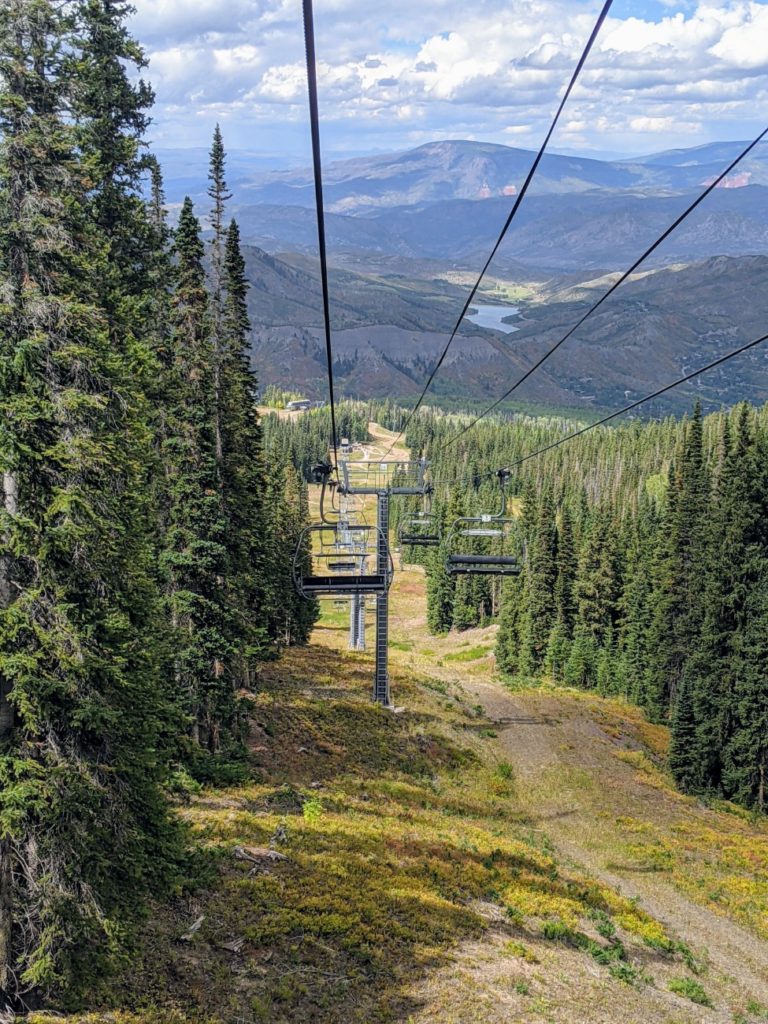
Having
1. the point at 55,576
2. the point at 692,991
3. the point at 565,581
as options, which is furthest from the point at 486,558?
the point at 565,581

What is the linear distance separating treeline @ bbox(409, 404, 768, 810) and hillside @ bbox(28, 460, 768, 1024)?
4495 millimetres

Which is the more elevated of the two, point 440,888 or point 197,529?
point 197,529

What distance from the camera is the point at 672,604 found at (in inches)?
2307

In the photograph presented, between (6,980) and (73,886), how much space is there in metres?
1.40

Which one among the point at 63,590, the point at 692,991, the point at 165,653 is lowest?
the point at 692,991

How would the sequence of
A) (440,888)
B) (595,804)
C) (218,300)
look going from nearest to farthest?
1. (440,888)
2. (218,300)
3. (595,804)

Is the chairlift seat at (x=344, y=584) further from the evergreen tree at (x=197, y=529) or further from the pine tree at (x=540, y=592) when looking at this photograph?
the pine tree at (x=540, y=592)

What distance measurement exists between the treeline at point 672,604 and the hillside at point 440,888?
14.7 ft

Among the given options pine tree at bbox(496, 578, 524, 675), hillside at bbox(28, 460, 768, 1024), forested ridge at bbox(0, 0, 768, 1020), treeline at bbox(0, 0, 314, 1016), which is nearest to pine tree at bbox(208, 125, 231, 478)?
forested ridge at bbox(0, 0, 768, 1020)

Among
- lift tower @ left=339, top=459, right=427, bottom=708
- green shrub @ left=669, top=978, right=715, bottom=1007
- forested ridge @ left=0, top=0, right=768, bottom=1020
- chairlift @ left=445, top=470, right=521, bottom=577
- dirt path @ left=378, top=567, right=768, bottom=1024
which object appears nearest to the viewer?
forested ridge @ left=0, top=0, right=768, bottom=1020

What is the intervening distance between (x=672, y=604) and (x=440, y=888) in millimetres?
41553

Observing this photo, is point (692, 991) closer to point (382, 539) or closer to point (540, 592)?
point (382, 539)

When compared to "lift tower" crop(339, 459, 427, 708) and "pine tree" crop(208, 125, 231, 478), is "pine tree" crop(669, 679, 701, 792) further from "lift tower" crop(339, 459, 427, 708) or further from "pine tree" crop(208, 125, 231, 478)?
"pine tree" crop(208, 125, 231, 478)

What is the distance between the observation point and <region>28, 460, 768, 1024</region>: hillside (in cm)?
1541
